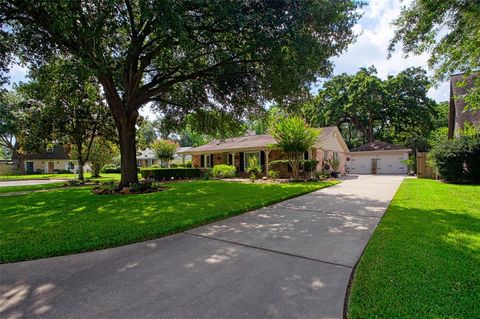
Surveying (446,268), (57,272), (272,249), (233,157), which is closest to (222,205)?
(272,249)

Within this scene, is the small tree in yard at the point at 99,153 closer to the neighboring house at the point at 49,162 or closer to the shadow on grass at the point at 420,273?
the neighboring house at the point at 49,162

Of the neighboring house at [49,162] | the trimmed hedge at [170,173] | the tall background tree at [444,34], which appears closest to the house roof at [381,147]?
the tall background tree at [444,34]

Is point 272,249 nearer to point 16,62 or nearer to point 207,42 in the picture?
point 207,42

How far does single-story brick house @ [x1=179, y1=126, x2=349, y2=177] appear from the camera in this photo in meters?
19.6

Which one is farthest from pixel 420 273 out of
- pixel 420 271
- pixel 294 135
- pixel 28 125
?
pixel 28 125

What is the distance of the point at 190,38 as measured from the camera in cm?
875

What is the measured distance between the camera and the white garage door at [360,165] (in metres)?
27.5

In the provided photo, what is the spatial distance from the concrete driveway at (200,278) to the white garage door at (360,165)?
25.2 meters

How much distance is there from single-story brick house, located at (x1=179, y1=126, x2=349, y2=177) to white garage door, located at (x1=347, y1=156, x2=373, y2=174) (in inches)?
122

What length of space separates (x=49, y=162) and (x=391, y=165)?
158 feet

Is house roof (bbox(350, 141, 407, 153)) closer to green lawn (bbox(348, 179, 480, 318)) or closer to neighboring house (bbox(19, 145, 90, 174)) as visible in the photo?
green lawn (bbox(348, 179, 480, 318))

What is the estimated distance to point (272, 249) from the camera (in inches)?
161

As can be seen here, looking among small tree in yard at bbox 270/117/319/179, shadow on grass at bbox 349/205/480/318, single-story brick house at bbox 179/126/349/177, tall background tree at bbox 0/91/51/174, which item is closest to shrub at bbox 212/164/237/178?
single-story brick house at bbox 179/126/349/177

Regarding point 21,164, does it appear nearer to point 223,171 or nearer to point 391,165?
point 223,171
